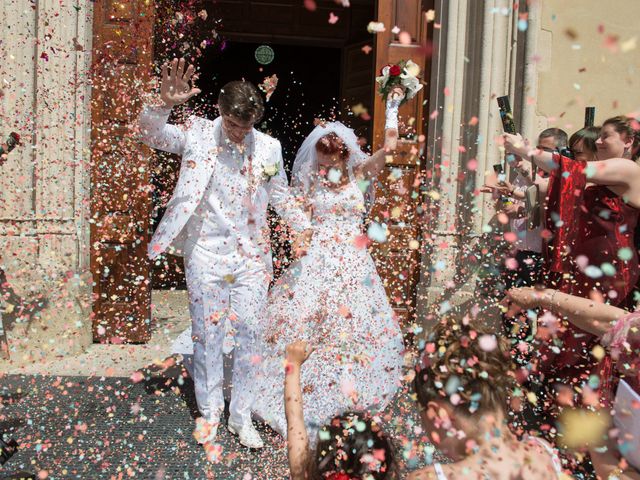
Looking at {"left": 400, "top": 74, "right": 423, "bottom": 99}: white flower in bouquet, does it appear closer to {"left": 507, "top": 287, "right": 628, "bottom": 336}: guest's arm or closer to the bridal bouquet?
the bridal bouquet

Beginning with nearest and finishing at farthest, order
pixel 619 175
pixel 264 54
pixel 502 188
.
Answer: pixel 619 175 → pixel 502 188 → pixel 264 54

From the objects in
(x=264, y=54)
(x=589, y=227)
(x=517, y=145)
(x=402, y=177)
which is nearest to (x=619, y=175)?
→ (x=589, y=227)

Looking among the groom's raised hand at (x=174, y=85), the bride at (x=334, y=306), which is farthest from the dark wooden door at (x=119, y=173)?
the groom's raised hand at (x=174, y=85)

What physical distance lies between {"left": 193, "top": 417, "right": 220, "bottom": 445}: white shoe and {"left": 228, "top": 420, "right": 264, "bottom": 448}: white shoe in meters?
0.10

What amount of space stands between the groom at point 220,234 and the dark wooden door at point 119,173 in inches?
66.1

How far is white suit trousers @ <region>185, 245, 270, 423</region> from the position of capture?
3.87m

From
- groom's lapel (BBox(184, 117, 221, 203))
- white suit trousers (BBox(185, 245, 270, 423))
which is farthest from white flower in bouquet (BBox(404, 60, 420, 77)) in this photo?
white suit trousers (BBox(185, 245, 270, 423))

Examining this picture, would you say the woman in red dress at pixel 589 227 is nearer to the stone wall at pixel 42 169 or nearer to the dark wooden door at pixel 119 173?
the dark wooden door at pixel 119 173

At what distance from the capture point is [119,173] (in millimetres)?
5551

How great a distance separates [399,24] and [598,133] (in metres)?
2.36

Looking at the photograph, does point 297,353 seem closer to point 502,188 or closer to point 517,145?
point 517,145

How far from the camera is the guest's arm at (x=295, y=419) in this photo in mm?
2029

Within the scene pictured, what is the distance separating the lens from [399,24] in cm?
576

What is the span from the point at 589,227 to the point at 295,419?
2.09 metres
